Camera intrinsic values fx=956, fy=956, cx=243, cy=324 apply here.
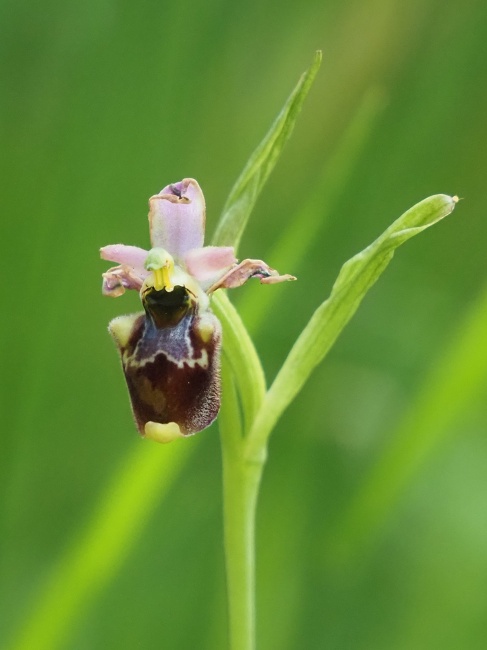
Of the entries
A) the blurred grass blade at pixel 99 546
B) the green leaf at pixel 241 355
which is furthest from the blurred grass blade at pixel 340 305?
the blurred grass blade at pixel 99 546

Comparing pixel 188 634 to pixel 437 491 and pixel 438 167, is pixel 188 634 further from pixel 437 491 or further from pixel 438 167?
pixel 438 167

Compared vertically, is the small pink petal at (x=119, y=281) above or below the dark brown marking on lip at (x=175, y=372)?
above

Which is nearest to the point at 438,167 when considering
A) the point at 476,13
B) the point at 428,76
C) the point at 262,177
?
the point at 428,76

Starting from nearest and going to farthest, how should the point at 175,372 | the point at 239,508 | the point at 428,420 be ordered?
the point at 175,372
the point at 239,508
the point at 428,420

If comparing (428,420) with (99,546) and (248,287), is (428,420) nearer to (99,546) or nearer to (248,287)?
(248,287)

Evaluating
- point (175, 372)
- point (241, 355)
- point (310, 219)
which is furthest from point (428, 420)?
point (175, 372)

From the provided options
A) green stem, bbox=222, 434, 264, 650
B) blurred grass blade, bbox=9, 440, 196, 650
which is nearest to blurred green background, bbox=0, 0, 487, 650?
blurred grass blade, bbox=9, 440, 196, 650

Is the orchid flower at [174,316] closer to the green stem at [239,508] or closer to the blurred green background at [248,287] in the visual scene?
the green stem at [239,508]
